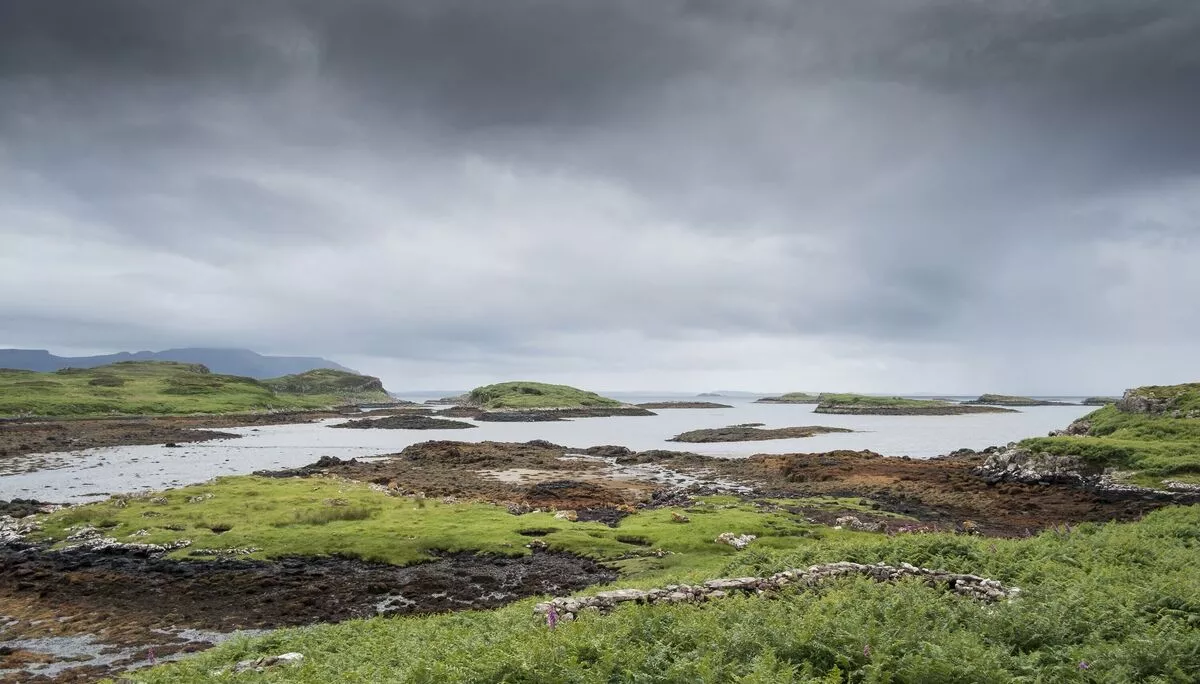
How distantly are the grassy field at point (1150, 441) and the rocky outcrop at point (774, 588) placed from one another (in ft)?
145

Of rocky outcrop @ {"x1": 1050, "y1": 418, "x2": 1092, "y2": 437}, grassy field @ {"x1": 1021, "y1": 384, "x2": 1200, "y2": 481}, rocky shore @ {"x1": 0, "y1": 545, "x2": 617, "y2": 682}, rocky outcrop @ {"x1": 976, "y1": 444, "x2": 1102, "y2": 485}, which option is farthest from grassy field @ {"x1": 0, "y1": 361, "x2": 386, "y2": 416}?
rocky outcrop @ {"x1": 1050, "y1": 418, "x2": 1092, "y2": 437}

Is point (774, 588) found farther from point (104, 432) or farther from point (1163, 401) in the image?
point (104, 432)

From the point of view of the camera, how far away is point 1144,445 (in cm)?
5216

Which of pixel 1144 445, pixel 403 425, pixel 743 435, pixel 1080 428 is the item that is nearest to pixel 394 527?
pixel 1144 445

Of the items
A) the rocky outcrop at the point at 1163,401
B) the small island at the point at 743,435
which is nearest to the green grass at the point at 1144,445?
the rocky outcrop at the point at 1163,401

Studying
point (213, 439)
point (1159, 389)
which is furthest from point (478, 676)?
point (213, 439)

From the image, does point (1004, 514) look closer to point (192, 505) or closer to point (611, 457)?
point (611, 457)

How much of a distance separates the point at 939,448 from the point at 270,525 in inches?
3549

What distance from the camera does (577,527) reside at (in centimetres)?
3647

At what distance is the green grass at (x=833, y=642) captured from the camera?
9.40 meters

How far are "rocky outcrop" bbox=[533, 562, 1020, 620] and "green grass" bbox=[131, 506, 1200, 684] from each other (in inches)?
32.1

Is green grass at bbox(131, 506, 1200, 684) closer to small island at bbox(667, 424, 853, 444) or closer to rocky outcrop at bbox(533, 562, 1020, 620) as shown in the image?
rocky outcrop at bbox(533, 562, 1020, 620)

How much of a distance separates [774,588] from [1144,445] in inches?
2175

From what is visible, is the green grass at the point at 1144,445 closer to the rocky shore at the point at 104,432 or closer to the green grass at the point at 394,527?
the green grass at the point at 394,527
